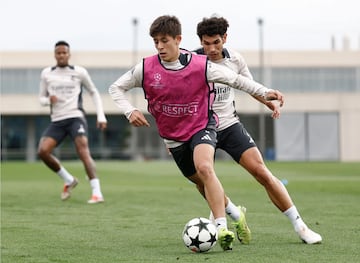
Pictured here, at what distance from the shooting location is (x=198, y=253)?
777cm

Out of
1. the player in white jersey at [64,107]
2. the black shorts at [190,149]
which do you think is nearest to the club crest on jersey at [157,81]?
the black shorts at [190,149]

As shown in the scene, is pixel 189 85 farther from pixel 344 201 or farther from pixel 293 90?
pixel 293 90

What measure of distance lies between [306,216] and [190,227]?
154 inches

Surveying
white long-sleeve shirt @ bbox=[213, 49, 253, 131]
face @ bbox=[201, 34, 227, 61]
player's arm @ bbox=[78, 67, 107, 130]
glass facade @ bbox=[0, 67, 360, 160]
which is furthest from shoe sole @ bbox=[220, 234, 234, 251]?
glass facade @ bbox=[0, 67, 360, 160]

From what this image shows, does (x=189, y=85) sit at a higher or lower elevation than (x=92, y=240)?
higher

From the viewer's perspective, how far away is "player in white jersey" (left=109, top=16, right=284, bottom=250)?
809cm

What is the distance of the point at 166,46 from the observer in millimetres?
8211

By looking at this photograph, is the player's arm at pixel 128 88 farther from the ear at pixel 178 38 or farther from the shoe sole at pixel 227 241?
the shoe sole at pixel 227 241

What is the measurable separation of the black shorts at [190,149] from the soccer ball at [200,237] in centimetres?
82

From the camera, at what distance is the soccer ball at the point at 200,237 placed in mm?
7723

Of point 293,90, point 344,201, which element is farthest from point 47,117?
point 344,201

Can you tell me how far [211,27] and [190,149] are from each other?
119cm

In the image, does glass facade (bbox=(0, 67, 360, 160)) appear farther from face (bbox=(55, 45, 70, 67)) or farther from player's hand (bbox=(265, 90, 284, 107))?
player's hand (bbox=(265, 90, 284, 107))

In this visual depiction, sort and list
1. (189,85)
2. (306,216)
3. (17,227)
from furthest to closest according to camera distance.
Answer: (306,216) < (17,227) < (189,85)
